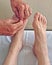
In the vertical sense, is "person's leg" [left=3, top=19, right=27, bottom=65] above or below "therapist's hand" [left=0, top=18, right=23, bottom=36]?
below

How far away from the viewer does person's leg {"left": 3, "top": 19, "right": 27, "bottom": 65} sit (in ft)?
3.21

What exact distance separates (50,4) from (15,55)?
0.46 meters

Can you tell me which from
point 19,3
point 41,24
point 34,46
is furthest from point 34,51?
point 19,3

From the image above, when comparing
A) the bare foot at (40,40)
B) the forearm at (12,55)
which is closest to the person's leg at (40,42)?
the bare foot at (40,40)

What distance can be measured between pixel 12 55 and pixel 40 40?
19cm

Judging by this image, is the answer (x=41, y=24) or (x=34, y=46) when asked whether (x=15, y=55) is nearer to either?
(x=34, y=46)

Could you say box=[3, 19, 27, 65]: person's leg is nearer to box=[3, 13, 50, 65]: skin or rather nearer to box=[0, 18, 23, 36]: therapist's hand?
box=[3, 13, 50, 65]: skin

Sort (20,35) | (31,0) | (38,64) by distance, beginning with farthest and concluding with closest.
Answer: (31,0), (20,35), (38,64)

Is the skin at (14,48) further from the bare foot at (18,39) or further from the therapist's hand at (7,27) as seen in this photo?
the therapist's hand at (7,27)

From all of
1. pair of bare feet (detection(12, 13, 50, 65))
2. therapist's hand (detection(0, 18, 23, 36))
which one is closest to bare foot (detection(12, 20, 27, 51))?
pair of bare feet (detection(12, 13, 50, 65))

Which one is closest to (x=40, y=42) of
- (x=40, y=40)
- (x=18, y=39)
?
(x=40, y=40)

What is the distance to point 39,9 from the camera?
1.29 metres

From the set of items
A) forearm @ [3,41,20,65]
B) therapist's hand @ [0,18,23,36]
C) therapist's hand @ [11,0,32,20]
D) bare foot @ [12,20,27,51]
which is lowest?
forearm @ [3,41,20,65]

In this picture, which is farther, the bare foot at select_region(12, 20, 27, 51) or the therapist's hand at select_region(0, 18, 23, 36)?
the bare foot at select_region(12, 20, 27, 51)
